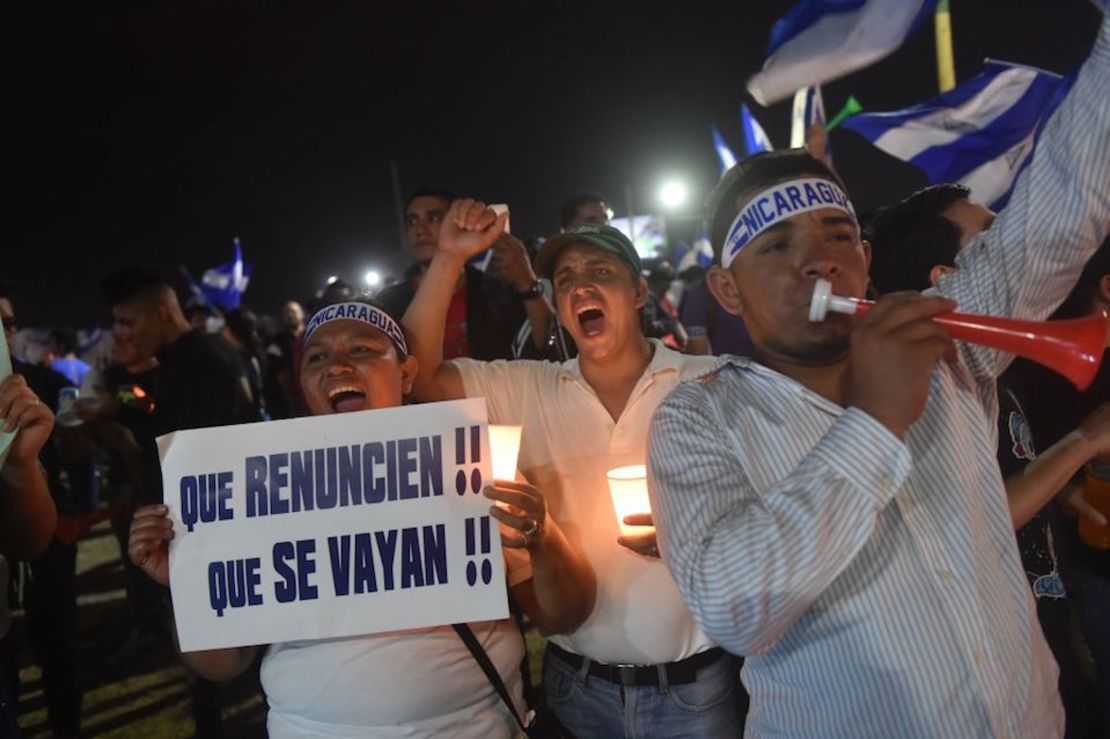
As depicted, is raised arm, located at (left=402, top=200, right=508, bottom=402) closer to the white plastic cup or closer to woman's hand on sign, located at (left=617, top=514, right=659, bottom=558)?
woman's hand on sign, located at (left=617, top=514, right=659, bottom=558)

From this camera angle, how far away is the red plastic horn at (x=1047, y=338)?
4.68ft

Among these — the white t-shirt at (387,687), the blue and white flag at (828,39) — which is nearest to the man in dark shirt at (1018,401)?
the blue and white flag at (828,39)

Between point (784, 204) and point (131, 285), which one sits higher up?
point (784, 204)

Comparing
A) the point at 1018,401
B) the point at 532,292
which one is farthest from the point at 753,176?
→ the point at 532,292

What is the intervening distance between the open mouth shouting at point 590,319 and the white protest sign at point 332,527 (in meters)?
0.85

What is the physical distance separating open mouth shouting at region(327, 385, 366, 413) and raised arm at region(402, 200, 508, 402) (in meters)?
0.42

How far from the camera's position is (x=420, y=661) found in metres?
2.27

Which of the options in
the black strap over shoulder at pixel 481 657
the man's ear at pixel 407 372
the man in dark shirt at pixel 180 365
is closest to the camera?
the black strap over shoulder at pixel 481 657

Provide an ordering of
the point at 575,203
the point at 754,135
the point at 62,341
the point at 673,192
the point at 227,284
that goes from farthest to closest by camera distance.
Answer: the point at 673,192
the point at 227,284
the point at 62,341
the point at 754,135
the point at 575,203

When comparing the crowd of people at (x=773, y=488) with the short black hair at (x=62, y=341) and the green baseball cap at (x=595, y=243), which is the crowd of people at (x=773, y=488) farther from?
the short black hair at (x=62, y=341)

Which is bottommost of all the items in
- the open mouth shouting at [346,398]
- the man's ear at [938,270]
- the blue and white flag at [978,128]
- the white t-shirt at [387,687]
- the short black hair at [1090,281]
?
the white t-shirt at [387,687]

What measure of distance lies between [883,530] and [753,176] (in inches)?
36.1

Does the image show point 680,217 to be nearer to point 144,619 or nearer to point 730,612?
point 144,619

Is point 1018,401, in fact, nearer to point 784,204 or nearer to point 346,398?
point 784,204
